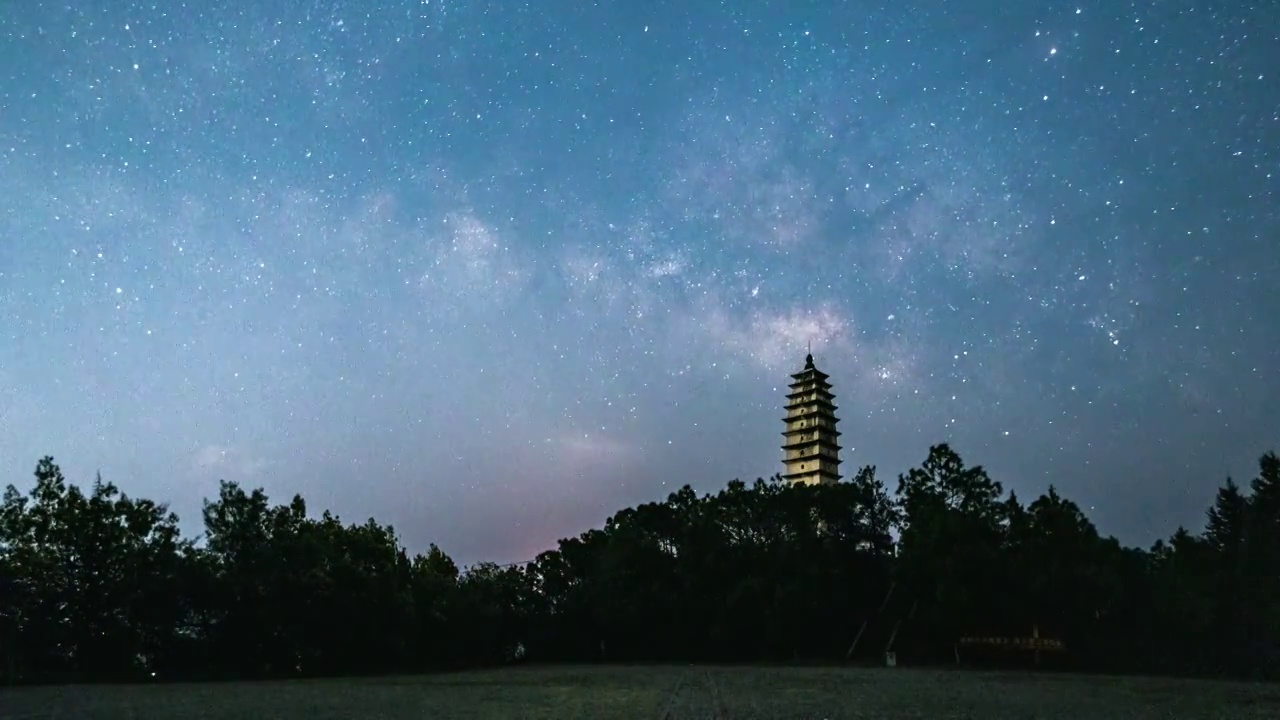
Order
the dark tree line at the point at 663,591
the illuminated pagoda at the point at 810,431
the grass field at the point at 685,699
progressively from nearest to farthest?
the grass field at the point at 685,699, the dark tree line at the point at 663,591, the illuminated pagoda at the point at 810,431

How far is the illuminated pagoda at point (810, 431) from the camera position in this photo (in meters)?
131

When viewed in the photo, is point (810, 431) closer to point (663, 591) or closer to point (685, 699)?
point (663, 591)

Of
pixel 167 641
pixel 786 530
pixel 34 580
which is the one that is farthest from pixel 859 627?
pixel 34 580

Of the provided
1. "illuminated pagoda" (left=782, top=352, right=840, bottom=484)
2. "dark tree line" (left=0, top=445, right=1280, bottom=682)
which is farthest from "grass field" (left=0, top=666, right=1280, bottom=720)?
"illuminated pagoda" (left=782, top=352, right=840, bottom=484)

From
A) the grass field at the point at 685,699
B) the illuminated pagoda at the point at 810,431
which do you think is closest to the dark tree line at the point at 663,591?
the grass field at the point at 685,699

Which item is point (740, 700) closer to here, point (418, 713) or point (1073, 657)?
point (418, 713)

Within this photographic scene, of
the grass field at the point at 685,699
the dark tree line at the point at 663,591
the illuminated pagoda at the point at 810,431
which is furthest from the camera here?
the illuminated pagoda at the point at 810,431

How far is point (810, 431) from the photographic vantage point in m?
132

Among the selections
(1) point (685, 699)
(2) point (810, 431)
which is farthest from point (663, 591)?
(2) point (810, 431)

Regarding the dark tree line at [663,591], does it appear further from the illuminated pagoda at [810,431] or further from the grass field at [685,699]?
the illuminated pagoda at [810,431]

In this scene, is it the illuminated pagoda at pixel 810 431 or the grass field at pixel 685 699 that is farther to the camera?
the illuminated pagoda at pixel 810 431

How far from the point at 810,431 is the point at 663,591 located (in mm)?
83505

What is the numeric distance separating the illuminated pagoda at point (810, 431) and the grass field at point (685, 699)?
100m

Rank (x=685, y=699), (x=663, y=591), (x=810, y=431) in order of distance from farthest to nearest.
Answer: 1. (x=810, y=431)
2. (x=663, y=591)
3. (x=685, y=699)
